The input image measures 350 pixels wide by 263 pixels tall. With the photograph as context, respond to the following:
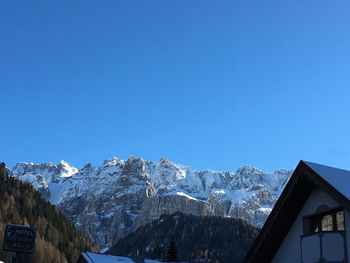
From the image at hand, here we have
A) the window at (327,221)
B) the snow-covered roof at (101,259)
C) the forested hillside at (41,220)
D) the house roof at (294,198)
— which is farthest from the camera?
the forested hillside at (41,220)

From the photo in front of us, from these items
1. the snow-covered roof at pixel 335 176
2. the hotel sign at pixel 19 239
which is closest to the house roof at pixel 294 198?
the snow-covered roof at pixel 335 176

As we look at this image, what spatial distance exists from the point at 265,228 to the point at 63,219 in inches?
6073

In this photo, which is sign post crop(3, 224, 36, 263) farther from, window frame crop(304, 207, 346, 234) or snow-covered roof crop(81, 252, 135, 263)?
snow-covered roof crop(81, 252, 135, 263)

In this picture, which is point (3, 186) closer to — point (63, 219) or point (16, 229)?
point (63, 219)

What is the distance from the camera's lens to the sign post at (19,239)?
11773mm

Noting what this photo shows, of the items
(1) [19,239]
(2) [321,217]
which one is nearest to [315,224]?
(2) [321,217]

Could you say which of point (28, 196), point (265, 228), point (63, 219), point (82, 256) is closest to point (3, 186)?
point (28, 196)

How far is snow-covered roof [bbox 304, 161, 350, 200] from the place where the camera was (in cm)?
1611

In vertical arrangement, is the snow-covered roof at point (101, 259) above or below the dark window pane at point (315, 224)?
above

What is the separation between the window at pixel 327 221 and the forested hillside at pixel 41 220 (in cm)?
12660

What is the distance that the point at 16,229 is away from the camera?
1194 centimetres

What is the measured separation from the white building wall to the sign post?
8810 mm

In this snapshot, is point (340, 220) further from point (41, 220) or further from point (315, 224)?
point (41, 220)

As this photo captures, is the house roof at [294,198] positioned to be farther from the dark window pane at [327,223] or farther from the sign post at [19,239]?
the sign post at [19,239]
